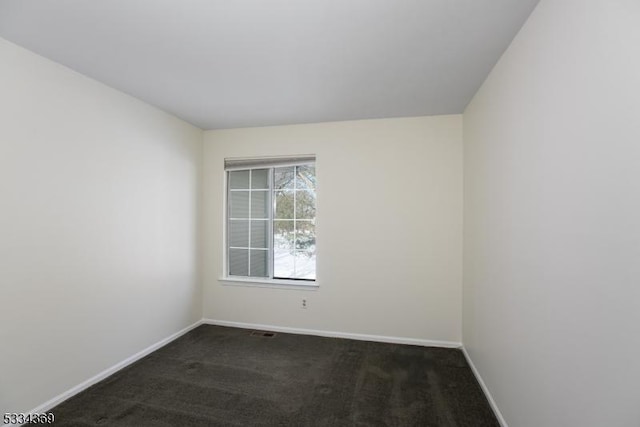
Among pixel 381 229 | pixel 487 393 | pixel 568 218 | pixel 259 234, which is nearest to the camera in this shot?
pixel 568 218

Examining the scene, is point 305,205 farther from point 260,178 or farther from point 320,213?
point 260,178

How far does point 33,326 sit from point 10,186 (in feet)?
3.24

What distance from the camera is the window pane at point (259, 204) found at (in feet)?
12.7

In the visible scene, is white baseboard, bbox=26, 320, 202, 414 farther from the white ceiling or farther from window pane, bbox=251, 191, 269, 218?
the white ceiling

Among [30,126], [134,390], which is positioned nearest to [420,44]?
[30,126]

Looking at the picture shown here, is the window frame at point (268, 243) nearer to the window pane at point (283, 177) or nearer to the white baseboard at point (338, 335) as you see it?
the window pane at point (283, 177)

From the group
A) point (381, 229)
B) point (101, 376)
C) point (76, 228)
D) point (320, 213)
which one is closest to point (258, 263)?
point (320, 213)

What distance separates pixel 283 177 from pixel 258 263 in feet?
3.97

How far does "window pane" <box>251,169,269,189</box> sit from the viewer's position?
3.88m

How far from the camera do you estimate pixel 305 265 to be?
3717 mm

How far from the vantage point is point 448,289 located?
3211mm

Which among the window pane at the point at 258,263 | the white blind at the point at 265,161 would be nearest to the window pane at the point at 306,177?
the white blind at the point at 265,161

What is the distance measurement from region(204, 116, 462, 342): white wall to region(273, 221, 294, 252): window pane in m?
0.45

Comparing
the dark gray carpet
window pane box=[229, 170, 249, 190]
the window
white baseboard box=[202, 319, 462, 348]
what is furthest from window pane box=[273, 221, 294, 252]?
the dark gray carpet
